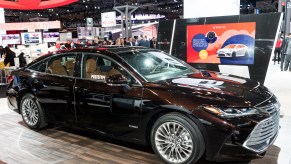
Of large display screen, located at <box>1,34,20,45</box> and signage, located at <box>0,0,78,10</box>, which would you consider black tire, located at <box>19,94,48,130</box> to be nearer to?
signage, located at <box>0,0,78,10</box>

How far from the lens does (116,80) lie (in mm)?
3260

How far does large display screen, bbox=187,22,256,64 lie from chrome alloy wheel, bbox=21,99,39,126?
10.6 feet

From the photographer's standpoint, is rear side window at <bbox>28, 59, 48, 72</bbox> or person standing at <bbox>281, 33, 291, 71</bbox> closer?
rear side window at <bbox>28, 59, 48, 72</bbox>

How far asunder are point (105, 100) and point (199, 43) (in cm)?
307

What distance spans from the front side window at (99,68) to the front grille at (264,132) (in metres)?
1.56

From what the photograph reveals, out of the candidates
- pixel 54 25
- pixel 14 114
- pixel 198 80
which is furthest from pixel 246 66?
pixel 54 25

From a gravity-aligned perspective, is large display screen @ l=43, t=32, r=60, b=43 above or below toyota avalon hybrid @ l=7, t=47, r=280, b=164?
above

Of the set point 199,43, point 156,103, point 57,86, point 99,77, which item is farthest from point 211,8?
point 156,103

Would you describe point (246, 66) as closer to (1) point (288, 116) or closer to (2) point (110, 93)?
(1) point (288, 116)

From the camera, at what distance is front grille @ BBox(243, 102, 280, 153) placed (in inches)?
109

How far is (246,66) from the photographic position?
17.5 feet

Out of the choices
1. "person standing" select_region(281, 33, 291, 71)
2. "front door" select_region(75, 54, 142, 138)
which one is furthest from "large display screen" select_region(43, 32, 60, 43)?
"front door" select_region(75, 54, 142, 138)

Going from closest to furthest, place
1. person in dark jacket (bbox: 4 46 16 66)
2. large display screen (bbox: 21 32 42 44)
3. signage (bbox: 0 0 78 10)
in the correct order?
person in dark jacket (bbox: 4 46 16 66) → signage (bbox: 0 0 78 10) → large display screen (bbox: 21 32 42 44)

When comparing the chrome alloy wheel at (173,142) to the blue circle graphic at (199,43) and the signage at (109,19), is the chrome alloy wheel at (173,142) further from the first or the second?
the signage at (109,19)
